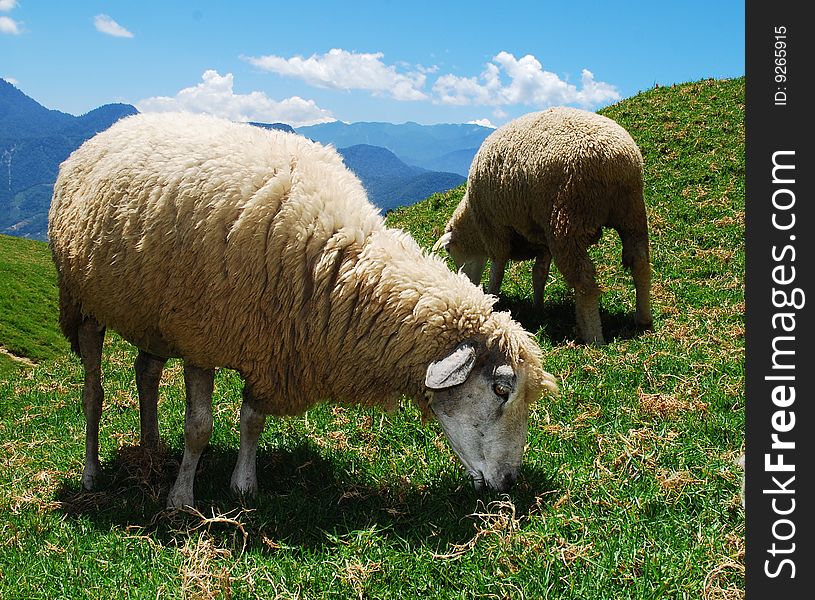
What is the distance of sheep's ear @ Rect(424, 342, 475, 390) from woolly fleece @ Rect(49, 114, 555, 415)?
143 mm

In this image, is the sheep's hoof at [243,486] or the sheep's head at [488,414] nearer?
the sheep's head at [488,414]

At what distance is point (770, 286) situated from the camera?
3.00 m

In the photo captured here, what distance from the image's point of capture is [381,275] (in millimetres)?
3971

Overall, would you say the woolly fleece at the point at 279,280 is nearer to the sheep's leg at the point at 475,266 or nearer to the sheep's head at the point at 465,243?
the sheep's head at the point at 465,243

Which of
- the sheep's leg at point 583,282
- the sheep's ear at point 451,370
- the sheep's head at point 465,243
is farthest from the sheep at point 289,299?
the sheep's head at point 465,243

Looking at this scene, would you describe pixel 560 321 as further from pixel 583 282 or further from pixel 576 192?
pixel 576 192

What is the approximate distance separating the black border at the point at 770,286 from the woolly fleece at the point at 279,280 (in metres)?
1.27

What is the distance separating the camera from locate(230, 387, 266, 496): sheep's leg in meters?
4.36

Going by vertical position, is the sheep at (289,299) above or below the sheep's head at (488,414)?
above

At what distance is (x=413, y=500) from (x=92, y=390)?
8.93ft

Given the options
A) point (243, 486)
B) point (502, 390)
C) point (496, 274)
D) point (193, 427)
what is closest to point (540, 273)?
point (496, 274)

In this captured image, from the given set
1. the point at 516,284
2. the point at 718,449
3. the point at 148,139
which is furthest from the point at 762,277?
the point at 516,284

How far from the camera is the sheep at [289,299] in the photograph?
3879mm

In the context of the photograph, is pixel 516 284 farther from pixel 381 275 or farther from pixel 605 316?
pixel 381 275
